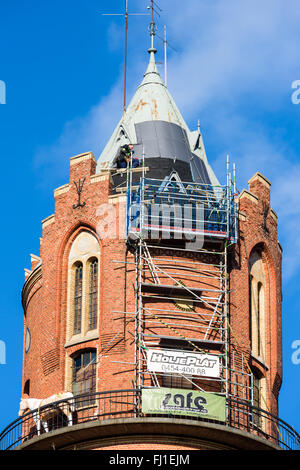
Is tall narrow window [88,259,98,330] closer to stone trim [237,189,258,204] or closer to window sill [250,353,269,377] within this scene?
window sill [250,353,269,377]

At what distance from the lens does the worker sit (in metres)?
66.9

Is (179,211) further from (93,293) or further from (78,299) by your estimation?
(78,299)

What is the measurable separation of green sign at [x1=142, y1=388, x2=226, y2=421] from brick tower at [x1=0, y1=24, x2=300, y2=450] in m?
0.05

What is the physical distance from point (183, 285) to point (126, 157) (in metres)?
7.54

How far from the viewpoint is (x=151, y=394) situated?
5772 centimetres

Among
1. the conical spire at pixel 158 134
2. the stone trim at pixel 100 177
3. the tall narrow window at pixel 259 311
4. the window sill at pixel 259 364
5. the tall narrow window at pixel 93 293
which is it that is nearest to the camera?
the tall narrow window at pixel 93 293

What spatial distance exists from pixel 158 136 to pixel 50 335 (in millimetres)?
11148

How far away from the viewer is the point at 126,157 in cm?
6706

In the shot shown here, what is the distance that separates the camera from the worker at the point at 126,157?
66938mm

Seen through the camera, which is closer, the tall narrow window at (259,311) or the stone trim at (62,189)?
the tall narrow window at (259,311)

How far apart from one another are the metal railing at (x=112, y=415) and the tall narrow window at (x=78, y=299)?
10.7ft

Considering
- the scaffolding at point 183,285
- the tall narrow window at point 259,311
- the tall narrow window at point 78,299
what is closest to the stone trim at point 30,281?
the tall narrow window at point 78,299

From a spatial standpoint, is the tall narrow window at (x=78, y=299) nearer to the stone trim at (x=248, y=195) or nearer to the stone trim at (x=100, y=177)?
the stone trim at (x=100, y=177)
